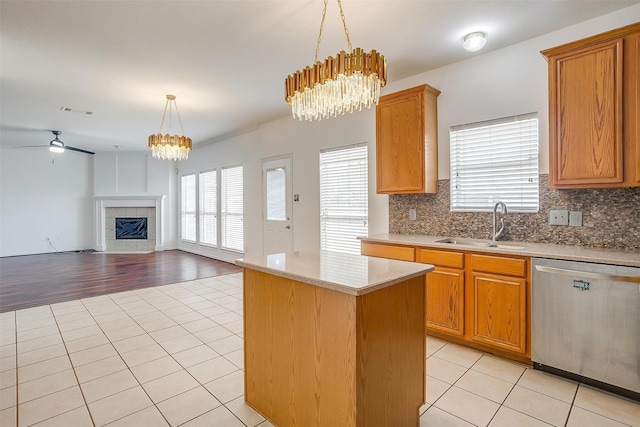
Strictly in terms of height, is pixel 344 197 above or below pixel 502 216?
above

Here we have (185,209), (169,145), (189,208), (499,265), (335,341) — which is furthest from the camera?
(185,209)

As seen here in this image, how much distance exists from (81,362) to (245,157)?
4572 millimetres

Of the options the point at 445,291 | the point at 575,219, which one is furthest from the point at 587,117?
the point at 445,291

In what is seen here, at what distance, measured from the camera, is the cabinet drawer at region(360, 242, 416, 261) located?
10.4 feet

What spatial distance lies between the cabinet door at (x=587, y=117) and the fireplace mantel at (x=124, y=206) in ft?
29.7

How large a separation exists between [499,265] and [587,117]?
1.29 m

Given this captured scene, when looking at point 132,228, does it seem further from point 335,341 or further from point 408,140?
point 335,341

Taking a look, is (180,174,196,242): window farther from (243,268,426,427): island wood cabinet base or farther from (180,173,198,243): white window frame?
(243,268,426,427): island wood cabinet base

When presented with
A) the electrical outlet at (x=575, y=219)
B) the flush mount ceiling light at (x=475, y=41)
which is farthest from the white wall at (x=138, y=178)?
the electrical outlet at (x=575, y=219)

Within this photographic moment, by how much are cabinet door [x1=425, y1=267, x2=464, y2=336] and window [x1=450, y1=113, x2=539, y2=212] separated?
2.78 ft

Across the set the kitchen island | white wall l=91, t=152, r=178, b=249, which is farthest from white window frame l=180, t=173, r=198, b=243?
the kitchen island

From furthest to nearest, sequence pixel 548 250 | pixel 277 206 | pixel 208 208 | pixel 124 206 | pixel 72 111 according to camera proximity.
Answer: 1. pixel 124 206
2. pixel 208 208
3. pixel 277 206
4. pixel 72 111
5. pixel 548 250


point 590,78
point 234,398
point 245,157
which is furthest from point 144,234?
point 590,78

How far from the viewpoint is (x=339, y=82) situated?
206cm
